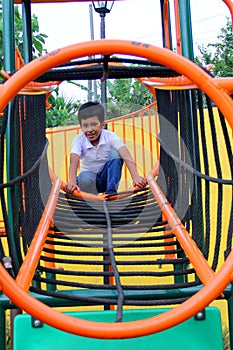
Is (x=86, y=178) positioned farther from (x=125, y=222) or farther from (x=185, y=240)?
(x=185, y=240)

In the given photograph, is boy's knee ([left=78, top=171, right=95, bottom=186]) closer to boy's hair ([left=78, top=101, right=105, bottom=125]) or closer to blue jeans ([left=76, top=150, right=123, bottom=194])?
blue jeans ([left=76, top=150, right=123, bottom=194])

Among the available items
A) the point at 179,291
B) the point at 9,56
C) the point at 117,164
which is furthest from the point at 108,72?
the point at 117,164

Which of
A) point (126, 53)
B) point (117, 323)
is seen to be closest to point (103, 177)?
point (126, 53)

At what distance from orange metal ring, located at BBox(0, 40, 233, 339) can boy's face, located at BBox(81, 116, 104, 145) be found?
1789 millimetres

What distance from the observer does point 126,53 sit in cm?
156

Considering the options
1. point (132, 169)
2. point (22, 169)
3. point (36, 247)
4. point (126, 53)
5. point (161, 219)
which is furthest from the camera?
point (132, 169)

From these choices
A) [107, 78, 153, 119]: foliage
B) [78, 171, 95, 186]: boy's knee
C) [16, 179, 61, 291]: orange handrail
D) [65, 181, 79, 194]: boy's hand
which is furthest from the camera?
[107, 78, 153, 119]: foliage

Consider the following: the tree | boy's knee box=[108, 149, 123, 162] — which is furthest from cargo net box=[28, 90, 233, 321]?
the tree

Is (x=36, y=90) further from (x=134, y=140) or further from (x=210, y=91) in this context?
(x=134, y=140)

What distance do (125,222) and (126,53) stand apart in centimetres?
119

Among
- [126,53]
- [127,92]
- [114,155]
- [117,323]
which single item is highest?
[127,92]

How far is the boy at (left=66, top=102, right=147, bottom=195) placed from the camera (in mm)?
3299

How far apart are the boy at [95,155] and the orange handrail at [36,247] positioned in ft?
1.77

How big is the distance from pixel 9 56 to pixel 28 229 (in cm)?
73
